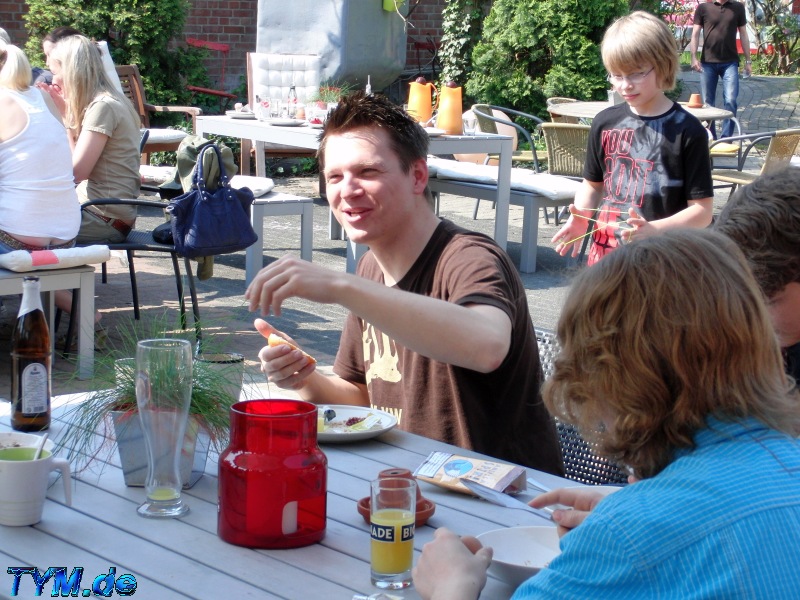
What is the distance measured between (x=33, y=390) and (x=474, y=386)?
0.95 metres

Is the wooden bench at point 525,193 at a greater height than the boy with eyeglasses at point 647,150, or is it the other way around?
the boy with eyeglasses at point 647,150

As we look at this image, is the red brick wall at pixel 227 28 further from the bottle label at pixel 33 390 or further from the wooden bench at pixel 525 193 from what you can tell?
the bottle label at pixel 33 390

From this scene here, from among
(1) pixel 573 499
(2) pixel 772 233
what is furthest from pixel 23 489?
(2) pixel 772 233

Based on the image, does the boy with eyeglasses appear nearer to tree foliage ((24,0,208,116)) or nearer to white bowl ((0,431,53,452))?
white bowl ((0,431,53,452))

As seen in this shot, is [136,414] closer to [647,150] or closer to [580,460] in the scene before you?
[580,460]

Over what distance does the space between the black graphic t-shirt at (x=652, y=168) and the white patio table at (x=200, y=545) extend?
215 cm

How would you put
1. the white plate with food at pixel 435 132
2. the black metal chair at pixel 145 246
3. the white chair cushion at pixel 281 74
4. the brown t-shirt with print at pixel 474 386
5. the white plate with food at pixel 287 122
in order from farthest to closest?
1. the white chair cushion at pixel 281 74
2. the white plate with food at pixel 287 122
3. the white plate with food at pixel 435 132
4. the black metal chair at pixel 145 246
5. the brown t-shirt with print at pixel 474 386

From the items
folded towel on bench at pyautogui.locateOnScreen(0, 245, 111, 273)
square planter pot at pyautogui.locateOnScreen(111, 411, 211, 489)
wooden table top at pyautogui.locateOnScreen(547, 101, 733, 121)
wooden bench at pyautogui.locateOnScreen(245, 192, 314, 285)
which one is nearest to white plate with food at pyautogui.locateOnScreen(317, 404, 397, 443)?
square planter pot at pyautogui.locateOnScreen(111, 411, 211, 489)

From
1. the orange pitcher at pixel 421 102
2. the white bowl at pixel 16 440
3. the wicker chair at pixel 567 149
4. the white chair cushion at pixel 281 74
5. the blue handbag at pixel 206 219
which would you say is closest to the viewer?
the white bowl at pixel 16 440

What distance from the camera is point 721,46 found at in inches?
511

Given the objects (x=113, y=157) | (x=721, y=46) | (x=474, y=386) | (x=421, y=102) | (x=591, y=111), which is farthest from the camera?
(x=721, y=46)

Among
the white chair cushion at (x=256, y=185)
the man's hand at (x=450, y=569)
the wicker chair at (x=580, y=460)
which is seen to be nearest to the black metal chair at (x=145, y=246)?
the white chair cushion at (x=256, y=185)

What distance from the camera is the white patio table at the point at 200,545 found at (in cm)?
154

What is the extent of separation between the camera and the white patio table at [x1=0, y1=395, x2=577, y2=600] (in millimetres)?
1544
